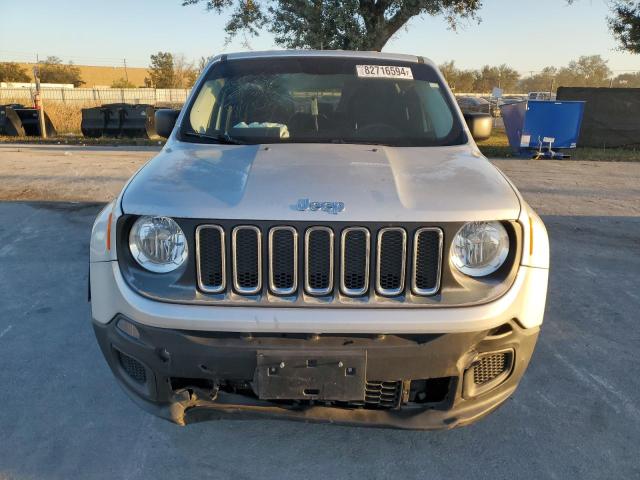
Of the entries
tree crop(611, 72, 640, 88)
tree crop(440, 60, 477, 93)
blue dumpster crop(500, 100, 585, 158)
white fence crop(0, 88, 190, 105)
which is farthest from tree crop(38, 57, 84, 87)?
blue dumpster crop(500, 100, 585, 158)

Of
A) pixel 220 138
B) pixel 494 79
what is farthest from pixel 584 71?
pixel 220 138

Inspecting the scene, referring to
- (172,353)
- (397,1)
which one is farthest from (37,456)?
(397,1)

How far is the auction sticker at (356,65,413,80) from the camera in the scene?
3775 mm

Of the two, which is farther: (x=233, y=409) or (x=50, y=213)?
(x=50, y=213)

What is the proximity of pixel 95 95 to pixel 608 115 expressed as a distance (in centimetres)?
3486

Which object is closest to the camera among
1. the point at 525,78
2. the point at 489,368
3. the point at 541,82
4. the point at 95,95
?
the point at 489,368

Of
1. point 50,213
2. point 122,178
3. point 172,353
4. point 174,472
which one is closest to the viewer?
point 172,353

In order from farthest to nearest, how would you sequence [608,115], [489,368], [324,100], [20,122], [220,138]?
[20,122], [608,115], [324,100], [220,138], [489,368]

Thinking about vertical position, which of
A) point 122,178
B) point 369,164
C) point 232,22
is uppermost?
point 232,22

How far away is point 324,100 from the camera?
12.4ft

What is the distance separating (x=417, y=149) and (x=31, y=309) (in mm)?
3198

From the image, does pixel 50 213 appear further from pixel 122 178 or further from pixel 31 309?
pixel 31 309

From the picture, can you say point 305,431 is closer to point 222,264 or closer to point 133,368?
point 133,368

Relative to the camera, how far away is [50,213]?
7.29 meters
